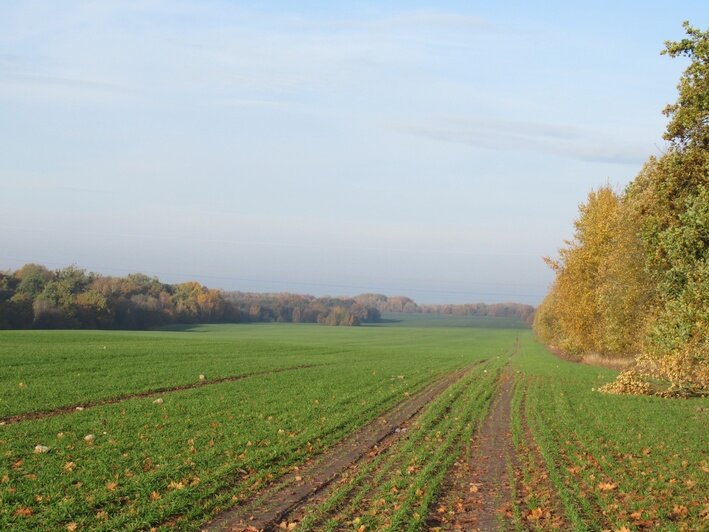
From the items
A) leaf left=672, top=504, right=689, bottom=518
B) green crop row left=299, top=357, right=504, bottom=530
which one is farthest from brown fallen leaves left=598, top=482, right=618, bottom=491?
green crop row left=299, top=357, right=504, bottom=530

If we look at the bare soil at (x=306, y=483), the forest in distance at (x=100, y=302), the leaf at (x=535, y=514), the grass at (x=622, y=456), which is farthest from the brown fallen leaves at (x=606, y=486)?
the forest in distance at (x=100, y=302)

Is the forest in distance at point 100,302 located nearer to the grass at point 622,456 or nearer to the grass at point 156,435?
the grass at point 156,435

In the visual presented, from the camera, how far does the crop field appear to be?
1069 cm

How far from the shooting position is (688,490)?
42.2 ft

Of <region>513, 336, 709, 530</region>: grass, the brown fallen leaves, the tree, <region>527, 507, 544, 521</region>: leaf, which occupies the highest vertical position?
the tree

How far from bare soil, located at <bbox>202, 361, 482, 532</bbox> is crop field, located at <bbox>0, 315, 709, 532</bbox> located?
0.16ft

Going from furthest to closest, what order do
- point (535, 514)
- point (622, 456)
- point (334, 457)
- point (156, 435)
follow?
point (156, 435) → point (622, 456) → point (334, 457) → point (535, 514)

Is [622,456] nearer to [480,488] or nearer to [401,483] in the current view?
[480,488]

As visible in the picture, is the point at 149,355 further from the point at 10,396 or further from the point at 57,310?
the point at 57,310

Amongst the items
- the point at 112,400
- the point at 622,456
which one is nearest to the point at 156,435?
the point at 112,400

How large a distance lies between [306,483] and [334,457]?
2.62 m

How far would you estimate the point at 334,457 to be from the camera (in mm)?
15258

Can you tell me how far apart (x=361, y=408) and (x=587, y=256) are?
99.6 feet

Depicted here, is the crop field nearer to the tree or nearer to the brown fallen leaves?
the brown fallen leaves
